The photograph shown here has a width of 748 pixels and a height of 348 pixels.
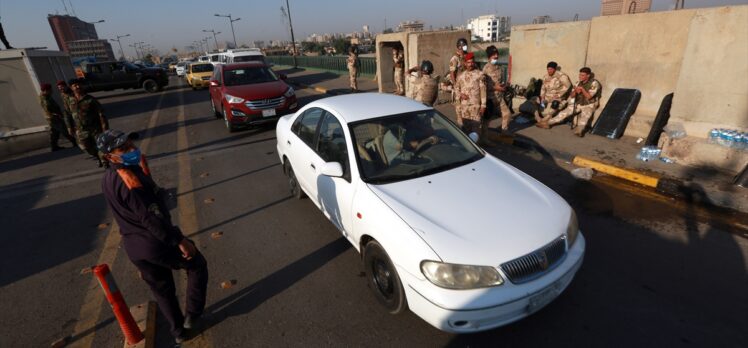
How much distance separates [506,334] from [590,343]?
58 centimetres

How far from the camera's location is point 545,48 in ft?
27.4

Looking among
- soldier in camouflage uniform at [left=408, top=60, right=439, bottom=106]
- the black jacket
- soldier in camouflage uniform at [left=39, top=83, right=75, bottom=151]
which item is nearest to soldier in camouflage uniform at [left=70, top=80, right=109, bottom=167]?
soldier in camouflage uniform at [left=39, top=83, right=75, bottom=151]

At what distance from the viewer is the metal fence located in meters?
19.1

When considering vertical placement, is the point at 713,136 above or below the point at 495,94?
below

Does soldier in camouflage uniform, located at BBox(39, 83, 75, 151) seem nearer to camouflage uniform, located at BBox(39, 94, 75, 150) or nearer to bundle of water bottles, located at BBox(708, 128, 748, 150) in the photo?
camouflage uniform, located at BBox(39, 94, 75, 150)

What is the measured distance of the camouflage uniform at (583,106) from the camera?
705 centimetres

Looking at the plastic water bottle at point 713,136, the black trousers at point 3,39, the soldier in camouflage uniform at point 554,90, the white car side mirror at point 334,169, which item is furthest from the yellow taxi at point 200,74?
the plastic water bottle at point 713,136

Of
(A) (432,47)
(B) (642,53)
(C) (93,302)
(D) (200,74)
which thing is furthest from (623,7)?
(D) (200,74)

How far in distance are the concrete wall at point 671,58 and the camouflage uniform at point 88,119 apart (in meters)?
9.49

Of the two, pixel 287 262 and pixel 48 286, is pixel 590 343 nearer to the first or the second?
pixel 287 262

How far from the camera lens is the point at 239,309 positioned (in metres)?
3.13

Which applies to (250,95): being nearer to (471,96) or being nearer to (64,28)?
(471,96)

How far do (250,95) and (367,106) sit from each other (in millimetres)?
5877

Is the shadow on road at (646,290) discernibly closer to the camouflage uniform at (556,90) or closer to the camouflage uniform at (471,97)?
the camouflage uniform at (471,97)
